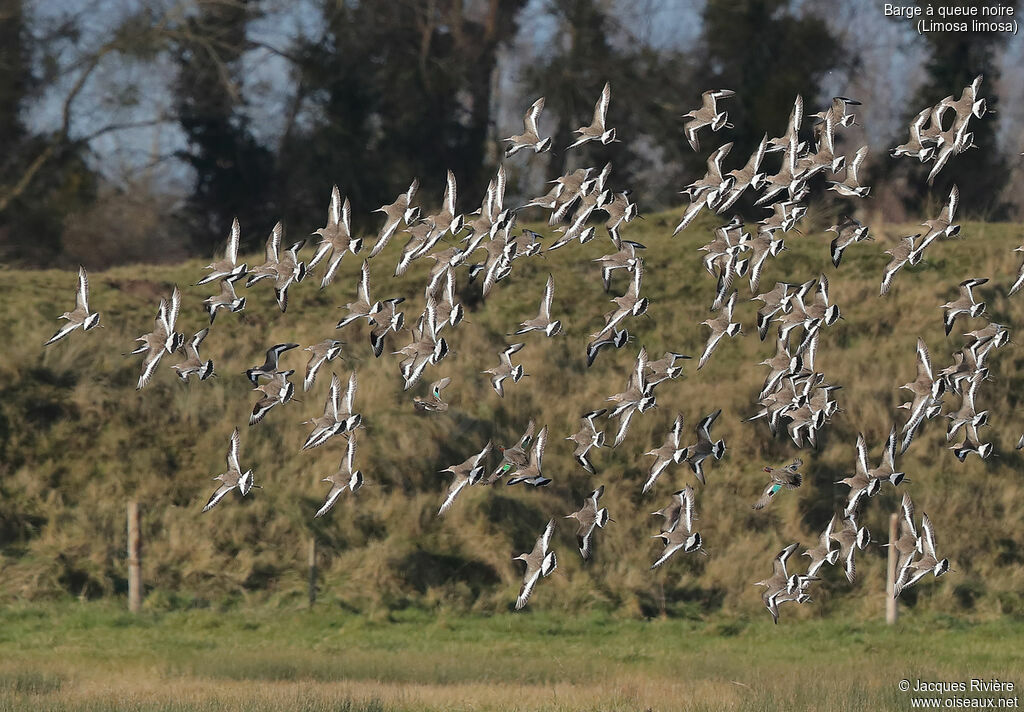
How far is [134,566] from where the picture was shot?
21.6m

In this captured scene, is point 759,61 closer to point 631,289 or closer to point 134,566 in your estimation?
point 134,566

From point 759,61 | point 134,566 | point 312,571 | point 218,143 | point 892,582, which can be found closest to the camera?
point 134,566

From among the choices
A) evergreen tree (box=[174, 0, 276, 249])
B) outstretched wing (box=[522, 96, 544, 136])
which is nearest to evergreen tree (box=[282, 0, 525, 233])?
evergreen tree (box=[174, 0, 276, 249])

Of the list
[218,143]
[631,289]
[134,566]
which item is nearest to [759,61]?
[218,143]

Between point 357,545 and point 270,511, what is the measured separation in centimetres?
165

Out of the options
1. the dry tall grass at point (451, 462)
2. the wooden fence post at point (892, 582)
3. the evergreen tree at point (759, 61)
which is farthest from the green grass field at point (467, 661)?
the evergreen tree at point (759, 61)

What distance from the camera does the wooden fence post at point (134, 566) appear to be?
21.5 m

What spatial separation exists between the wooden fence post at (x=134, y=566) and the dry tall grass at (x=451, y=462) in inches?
11.1

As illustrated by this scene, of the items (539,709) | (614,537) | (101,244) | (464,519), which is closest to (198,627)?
(464,519)

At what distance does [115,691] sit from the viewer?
14.7m

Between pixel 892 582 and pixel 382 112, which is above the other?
pixel 382 112

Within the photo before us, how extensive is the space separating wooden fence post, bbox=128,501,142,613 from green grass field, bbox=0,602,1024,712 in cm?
36

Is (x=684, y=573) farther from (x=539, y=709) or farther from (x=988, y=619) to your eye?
(x=539, y=709)

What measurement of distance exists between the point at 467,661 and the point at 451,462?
301 inches
